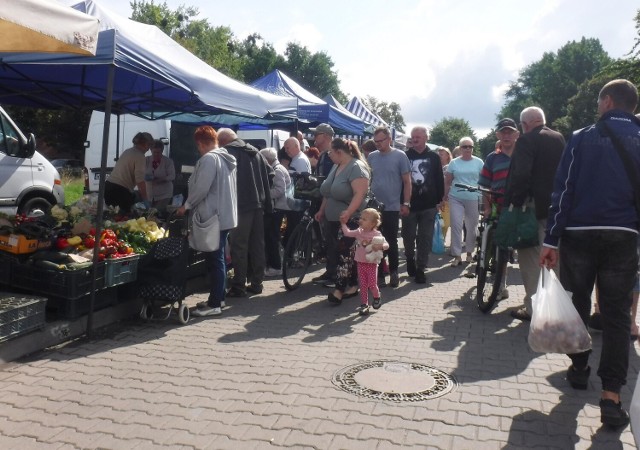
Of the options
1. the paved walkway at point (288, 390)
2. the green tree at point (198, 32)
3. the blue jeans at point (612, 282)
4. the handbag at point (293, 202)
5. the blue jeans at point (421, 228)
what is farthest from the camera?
the green tree at point (198, 32)

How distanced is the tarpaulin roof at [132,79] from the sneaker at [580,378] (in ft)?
14.5

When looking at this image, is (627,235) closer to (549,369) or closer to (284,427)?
(549,369)

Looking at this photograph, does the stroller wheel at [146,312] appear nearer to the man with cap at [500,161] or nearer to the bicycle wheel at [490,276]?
the bicycle wheel at [490,276]

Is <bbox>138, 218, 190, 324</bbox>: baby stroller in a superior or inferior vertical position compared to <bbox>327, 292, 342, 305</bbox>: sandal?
superior

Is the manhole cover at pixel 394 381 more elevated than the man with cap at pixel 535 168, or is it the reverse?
the man with cap at pixel 535 168

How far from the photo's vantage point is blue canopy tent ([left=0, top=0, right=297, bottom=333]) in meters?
5.58

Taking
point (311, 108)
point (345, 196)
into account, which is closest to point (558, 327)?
point (345, 196)

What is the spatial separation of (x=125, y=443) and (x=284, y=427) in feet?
2.94

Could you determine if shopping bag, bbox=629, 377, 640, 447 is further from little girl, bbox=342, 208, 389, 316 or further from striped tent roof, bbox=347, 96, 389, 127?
striped tent roof, bbox=347, 96, 389, 127

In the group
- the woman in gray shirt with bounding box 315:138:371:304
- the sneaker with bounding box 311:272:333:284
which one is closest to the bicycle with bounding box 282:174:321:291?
the sneaker with bounding box 311:272:333:284

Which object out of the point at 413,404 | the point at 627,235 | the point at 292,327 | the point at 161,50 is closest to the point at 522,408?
the point at 413,404

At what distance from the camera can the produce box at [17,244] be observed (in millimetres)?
5488

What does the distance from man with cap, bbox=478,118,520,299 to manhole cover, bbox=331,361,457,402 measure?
9.03ft

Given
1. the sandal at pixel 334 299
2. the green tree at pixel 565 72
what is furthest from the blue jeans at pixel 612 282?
the green tree at pixel 565 72
